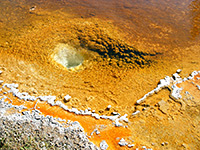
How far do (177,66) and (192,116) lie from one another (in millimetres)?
3618

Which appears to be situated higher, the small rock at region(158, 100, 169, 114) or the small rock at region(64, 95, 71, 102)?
the small rock at region(158, 100, 169, 114)

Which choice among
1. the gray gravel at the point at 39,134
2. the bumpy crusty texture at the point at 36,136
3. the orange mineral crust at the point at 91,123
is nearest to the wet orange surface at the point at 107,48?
the orange mineral crust at the point at 91,123

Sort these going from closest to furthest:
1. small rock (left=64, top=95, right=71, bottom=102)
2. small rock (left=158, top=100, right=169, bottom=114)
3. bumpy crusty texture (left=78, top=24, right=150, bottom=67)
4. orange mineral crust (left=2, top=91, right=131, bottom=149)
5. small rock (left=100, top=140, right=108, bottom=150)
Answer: small rock (left=100, top=140, right=108, bottom=150) → orange mineral crust (left=2, top=91, right=131, bottom=149) → small rock (left=158, top=100, right=169, bottom=114) → small rock (left=64, top=95, right=71, bottom=102) → bumpy crusty texture (left=78, top=24, right=150, bottom=67)

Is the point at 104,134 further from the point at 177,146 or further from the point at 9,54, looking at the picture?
the point at 9,54

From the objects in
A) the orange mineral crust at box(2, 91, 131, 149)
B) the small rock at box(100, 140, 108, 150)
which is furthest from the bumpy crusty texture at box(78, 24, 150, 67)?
the small rock at box(100, 140, 108, 150)

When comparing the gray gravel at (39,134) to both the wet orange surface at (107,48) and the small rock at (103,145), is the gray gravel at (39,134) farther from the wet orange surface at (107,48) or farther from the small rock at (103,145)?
the wet orange surface at (107,48)

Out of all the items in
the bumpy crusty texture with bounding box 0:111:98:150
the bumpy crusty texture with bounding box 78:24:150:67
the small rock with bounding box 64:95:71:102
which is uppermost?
the bumpy crusty texture with bounding box 78:24:150:67

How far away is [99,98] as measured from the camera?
815cm

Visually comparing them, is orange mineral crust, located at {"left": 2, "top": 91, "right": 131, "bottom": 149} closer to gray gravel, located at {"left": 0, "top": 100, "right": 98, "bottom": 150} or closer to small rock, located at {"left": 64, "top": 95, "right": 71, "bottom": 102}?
gray gravel, located at {"left": 0, "top": 100, "right": 98, "bottom": 150}

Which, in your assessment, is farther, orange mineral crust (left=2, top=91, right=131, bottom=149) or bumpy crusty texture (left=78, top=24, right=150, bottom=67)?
bumpy crusty texture (left=78, top=24, right=150, bottom=67)

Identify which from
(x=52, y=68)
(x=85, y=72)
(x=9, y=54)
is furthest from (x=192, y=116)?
(x=9, y=54)

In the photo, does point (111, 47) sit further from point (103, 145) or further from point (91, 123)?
point (103, 145)

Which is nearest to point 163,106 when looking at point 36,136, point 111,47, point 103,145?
point 103,145

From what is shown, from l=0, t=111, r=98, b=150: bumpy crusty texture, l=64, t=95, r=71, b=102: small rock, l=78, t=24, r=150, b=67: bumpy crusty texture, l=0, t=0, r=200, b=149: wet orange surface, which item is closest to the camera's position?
l=0, t=111, r=98, b=150: bumpy crusty texture
